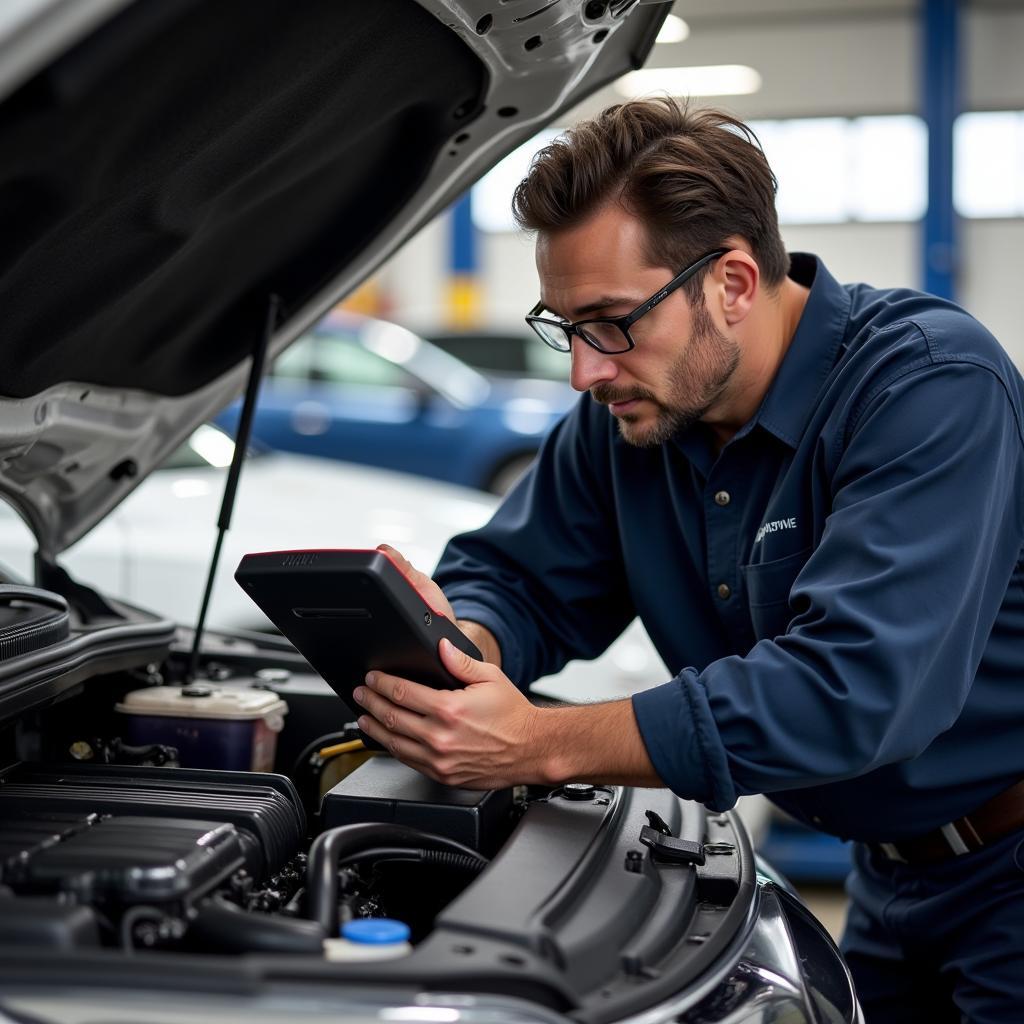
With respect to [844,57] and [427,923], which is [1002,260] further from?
[427,923]

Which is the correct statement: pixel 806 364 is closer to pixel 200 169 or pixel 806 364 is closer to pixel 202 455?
pixel 200 169

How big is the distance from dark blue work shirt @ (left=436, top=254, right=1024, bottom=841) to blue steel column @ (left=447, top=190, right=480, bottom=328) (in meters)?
10.9

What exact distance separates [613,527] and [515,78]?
2.17 ft

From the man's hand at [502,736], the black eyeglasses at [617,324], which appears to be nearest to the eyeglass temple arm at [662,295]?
the black eyeglasses at [617,324]

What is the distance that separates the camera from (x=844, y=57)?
11984 millimetres

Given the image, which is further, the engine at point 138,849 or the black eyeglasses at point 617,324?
the black eyeglasses at point 617,324

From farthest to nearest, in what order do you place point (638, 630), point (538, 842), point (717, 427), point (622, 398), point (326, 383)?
point (326, 383) < point (638, 630) < point (717, 427) < point (622, 398) < point (538, 842)

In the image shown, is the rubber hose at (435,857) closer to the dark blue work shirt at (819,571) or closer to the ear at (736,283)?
the dark blue work shirt at (819,571)

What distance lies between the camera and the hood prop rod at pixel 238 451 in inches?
77.0

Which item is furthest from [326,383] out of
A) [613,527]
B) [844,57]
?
[844,57]

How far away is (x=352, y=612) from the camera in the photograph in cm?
143

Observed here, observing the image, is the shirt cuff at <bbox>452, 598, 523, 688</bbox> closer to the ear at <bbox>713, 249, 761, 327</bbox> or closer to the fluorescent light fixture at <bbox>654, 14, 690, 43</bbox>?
the ear at <bbox>713, 249, 761, 327</bbox>

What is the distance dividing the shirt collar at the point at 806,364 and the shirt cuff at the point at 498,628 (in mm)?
439

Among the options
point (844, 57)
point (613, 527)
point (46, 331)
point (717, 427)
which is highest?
point (844, 57)
